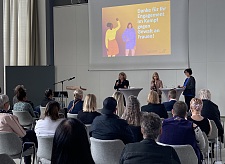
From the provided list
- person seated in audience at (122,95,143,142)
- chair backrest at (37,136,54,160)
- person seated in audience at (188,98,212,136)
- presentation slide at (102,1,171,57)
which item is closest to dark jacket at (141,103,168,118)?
person seated in audience at (188,98,212,136)

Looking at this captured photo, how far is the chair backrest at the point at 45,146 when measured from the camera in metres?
4.15

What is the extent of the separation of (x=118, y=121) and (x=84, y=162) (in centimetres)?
191

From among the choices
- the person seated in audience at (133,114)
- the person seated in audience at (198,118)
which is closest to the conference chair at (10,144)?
the person seated in audience at (133,114)

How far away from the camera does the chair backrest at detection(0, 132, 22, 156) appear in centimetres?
425

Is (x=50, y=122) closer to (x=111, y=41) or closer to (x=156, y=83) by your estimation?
(x=156, y=83)

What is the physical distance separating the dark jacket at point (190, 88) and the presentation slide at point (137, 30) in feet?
4.52

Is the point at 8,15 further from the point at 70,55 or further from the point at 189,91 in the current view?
the point at 189,91

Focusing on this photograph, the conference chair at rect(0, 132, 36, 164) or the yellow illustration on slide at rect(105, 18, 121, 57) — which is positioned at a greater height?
the yellow illustration on slide at rect(105, 18, 121, 57)

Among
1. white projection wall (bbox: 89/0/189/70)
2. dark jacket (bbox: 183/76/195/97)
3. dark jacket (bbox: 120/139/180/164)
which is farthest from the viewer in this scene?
white projection wall (bbox: 89/0/189/70)

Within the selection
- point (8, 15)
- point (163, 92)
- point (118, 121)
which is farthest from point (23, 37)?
point (118, 121)

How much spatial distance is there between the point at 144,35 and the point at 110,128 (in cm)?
709

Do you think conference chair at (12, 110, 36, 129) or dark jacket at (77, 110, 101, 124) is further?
conference chair at (12, 110, 36, 129)

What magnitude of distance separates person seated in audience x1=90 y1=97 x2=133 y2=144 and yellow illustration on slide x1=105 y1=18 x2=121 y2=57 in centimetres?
738

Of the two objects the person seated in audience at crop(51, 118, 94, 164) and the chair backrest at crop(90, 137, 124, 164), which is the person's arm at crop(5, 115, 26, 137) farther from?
the person seated in audience at crop(51, 118, 94, 164)
